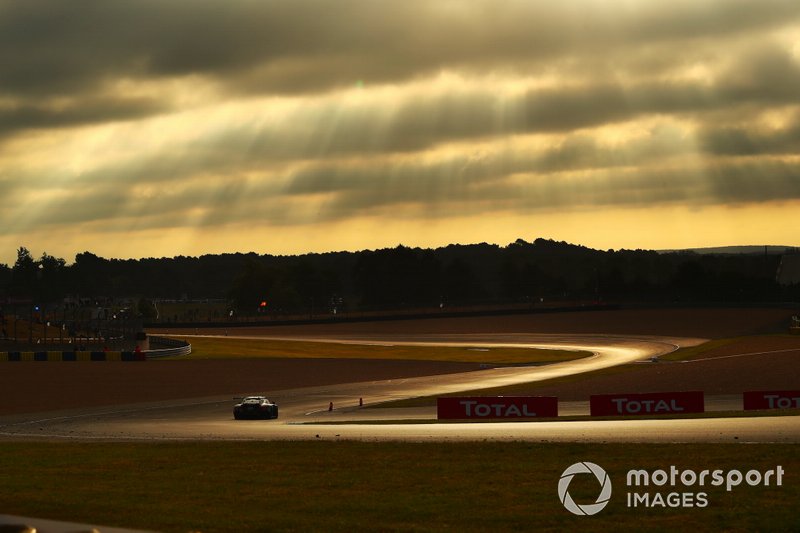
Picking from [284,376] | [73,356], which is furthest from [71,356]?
[284,376]

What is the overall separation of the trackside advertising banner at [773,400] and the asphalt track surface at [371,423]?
1.16 meters

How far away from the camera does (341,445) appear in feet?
104

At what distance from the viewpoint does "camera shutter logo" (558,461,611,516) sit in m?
20.5

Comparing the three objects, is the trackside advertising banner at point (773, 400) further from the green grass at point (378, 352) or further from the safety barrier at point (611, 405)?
the green grass at point (378, 352)

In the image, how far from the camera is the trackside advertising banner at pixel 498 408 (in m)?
44.7

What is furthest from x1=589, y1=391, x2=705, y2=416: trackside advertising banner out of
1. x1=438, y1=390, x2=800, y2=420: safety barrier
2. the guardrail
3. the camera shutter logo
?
the guardrail

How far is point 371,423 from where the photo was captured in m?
42.8

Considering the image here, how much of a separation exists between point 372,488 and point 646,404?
24505mm

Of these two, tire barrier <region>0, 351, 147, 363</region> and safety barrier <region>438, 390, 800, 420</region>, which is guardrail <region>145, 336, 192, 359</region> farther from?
safety barrier <region>438, 390, 800, 420</region>

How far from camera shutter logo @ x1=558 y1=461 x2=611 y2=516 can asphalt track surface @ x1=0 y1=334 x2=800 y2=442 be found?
5.69m

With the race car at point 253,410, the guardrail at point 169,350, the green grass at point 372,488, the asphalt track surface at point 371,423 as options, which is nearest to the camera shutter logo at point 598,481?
the green grass at point 372,488

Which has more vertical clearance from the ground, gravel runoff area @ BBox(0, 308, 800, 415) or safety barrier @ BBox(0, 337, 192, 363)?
safety barrier @ BBox(0, 337, 192, 363)

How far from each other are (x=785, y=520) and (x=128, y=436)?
27.3 meters

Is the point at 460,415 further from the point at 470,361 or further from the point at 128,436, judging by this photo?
the point at 470,361
